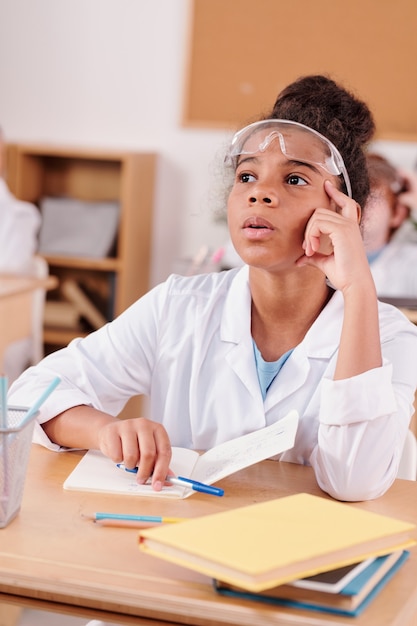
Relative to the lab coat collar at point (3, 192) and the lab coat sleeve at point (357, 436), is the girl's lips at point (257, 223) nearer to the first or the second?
the lab coat sleeve at point (357, 436)

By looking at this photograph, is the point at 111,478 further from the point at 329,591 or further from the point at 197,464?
the point at 329,591

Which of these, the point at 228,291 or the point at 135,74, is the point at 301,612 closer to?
the point at 228,291

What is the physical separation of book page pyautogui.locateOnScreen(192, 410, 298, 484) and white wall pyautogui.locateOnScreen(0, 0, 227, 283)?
374cm

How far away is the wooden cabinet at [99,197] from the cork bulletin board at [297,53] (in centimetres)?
50

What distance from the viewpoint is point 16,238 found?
466 cm

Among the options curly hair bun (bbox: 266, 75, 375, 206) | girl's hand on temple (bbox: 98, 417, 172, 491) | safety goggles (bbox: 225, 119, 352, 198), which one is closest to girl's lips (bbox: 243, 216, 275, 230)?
safety goggles (bbox: 225, 119, 352, 198)

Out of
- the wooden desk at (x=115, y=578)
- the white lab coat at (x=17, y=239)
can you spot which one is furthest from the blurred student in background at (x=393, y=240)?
the wooden desk at (x=115, y=578)

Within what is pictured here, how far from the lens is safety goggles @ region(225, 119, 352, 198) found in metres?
1.66

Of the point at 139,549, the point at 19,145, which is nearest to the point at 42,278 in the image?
the point at 19,145

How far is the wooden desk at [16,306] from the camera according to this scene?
382cm

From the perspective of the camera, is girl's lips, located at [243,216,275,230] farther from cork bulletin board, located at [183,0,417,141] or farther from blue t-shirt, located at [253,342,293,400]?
cork bulletin board, located at [183,0,417,141]

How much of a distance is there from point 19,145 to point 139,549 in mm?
4306

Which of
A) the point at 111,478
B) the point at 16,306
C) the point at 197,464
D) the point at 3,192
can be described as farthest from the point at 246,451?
the point at 3,192

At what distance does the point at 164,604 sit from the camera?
40.8 inches
